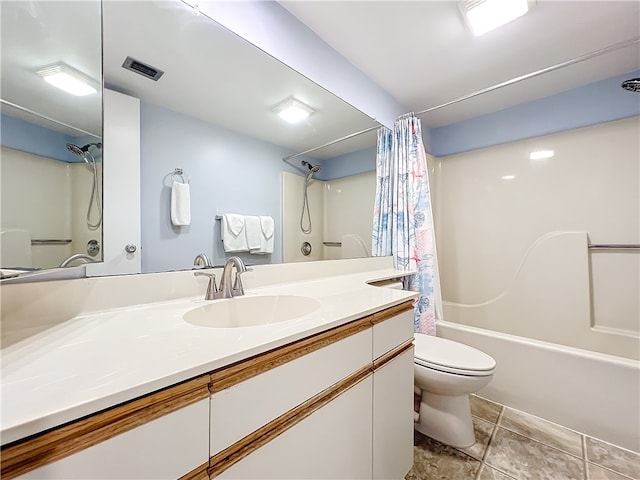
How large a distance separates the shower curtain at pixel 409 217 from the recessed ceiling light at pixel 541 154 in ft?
3.35

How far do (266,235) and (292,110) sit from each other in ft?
2.38

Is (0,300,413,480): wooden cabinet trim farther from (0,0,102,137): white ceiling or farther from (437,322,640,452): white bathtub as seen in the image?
(437,322,640,452): white bathtub

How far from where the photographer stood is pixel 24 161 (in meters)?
0.57

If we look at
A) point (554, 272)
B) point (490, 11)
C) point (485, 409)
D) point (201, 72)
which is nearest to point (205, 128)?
point (201, 72)

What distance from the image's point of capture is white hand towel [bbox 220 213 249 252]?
1126 mm

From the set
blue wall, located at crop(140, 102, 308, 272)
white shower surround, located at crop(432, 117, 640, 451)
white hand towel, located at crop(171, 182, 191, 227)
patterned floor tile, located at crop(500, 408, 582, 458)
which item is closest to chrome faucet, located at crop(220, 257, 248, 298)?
blue wall, located at crop(140, 102, 308, 272)

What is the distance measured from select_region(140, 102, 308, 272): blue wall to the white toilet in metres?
0.96

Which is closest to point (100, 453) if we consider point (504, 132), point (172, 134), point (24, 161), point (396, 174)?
point (24, 161)

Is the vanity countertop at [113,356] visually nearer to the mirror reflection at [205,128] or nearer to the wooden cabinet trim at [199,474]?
the wooden cabinet trim at [199,474]

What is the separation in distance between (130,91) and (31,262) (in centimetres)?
65

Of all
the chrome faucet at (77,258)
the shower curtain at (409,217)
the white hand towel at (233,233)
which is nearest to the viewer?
the chrome faucet at (77,258)

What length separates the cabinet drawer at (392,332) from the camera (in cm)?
90

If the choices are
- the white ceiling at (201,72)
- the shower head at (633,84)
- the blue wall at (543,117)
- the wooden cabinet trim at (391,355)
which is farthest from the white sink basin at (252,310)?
the blue wall at (543,117)

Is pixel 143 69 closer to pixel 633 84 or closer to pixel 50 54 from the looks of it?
pixel 50 54
